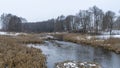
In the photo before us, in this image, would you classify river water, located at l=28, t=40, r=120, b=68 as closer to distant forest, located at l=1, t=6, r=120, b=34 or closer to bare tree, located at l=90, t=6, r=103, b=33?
distant forest, located at l=1, t=6, r=120, b=34

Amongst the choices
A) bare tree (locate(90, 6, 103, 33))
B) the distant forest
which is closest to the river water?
the distant forest

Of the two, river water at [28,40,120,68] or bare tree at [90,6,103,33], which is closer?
river water at [28,40,120,68]

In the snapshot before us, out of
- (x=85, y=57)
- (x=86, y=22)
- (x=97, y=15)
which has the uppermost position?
(x=97, y=15)

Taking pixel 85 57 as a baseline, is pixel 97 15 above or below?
above

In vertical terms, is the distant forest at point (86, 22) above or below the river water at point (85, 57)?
above

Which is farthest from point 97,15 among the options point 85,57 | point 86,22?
point 85,57

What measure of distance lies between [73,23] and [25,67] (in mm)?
87588

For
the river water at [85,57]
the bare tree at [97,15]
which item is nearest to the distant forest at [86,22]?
the bare tree at [97,15]

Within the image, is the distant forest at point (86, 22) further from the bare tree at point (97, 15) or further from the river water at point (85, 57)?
the river water at point (85, 57)

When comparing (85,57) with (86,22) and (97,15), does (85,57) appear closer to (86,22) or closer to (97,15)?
(97,15)

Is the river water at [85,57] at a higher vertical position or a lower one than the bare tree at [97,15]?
lower

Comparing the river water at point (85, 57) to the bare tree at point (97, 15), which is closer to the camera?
the river water at point (85, 57)

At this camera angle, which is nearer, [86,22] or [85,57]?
[85,57]

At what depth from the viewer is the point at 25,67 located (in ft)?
47.3
